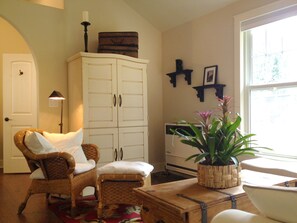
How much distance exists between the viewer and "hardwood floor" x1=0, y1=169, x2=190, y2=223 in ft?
8.53

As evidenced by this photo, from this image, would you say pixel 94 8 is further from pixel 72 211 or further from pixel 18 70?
pixel 72 211

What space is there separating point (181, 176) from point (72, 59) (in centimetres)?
231

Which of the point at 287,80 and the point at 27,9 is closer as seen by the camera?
the point at 287,80

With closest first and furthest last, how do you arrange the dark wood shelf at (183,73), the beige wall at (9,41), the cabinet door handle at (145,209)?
the cabinet door handle at (145,209) < the dark wood shelf at (183,73) < the beige wall at (9,41)

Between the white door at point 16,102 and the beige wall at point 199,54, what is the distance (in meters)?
2.35

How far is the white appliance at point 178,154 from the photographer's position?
384 cm

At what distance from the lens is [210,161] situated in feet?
5.53

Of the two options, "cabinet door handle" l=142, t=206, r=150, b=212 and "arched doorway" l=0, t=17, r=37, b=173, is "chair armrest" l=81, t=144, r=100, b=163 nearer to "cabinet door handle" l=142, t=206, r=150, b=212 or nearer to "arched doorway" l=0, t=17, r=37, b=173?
"cabinet door handle" l=142, t=206, r=150, b=212

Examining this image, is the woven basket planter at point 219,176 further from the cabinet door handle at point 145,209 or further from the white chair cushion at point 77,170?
the white chair cushion at point 77,170

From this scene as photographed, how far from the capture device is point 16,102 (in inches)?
188

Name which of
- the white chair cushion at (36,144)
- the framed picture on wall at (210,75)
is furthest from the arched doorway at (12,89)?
the framed picture on wall at (210,75)

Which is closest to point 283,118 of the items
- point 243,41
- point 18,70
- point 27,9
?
point 243,41

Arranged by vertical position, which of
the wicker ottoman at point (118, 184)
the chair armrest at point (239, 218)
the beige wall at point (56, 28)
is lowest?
the wicker ottoman at point (118, 184)

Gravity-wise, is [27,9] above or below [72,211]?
above
